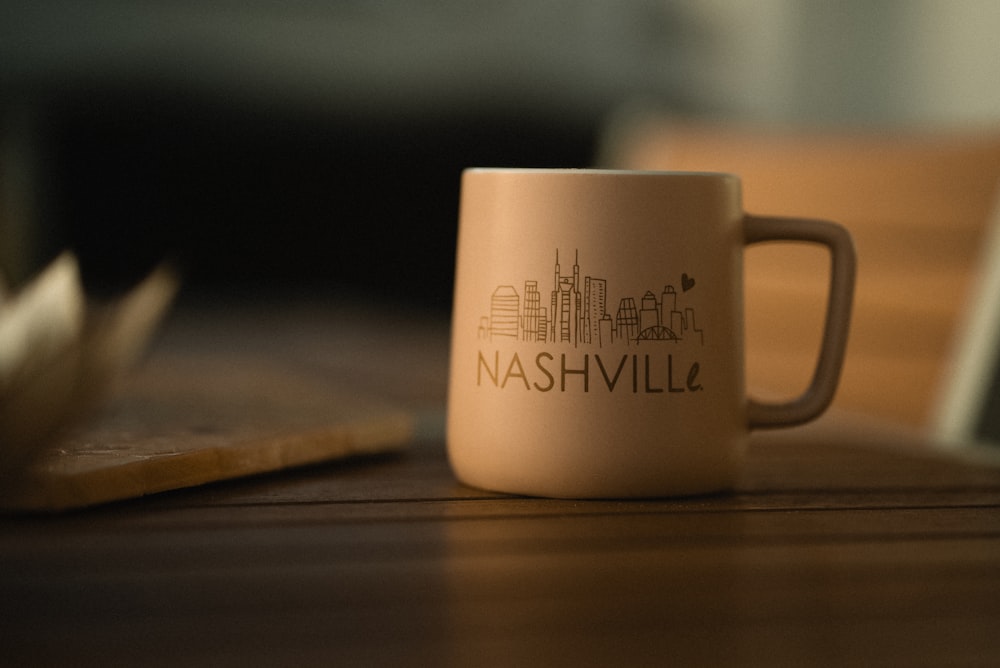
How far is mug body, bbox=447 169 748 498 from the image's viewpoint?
0.47 m

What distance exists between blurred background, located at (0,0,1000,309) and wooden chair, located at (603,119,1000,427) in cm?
139

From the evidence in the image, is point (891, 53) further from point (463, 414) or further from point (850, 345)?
point (463, 414)

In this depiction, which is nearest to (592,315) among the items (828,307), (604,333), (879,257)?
(604,333)

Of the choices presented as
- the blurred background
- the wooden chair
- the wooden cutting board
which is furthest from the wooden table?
the blurred background

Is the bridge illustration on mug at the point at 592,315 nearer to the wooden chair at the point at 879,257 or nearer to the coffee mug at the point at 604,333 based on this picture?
the coffee mug at the point at 604,333

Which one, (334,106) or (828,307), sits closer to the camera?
(828,307)

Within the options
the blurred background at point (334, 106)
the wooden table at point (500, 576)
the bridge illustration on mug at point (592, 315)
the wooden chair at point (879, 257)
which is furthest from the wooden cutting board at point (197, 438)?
the blurred background at point (334, 106)

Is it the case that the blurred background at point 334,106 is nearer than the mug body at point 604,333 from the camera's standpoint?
No

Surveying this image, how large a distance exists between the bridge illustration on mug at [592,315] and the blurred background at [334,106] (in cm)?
238

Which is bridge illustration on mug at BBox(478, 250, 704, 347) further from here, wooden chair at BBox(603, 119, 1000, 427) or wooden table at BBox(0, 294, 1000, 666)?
wooden chair at BBox(603, 119, 1000, 427)

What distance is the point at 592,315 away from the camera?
1.56ft

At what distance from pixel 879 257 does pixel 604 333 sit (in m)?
0.98

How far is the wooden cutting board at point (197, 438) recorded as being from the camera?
438 mm

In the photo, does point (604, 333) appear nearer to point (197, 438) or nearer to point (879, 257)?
point (197, 438)
